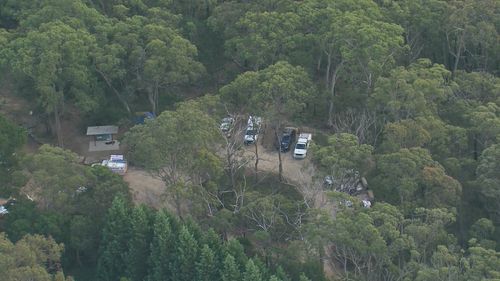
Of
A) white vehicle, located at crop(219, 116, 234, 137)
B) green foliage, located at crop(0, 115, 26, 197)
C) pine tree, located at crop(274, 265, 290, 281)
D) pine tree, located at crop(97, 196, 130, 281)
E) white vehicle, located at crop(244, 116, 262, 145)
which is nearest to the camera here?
pine tree, located at crop(274, 265, 290, 281)

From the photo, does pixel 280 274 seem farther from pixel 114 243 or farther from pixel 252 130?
pixel 252 130

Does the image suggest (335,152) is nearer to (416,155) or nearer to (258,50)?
(416,155)

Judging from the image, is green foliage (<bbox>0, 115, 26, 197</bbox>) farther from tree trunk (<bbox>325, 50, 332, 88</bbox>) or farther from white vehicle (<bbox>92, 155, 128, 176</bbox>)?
tree trunk (<bbox>325, 50, 332, 88</bbox>)

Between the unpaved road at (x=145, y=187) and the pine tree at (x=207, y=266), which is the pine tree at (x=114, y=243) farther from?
the unpaved road at (x=145, y=187)

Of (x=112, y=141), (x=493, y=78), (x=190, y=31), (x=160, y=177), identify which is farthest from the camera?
(x=190, y=31)

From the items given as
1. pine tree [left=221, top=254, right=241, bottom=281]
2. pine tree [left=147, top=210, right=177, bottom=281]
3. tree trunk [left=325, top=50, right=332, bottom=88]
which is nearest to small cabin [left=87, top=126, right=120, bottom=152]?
pine tree [left=147, top=210, right=177, bottom=281]

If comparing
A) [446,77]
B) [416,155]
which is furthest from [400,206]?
[446,77]
